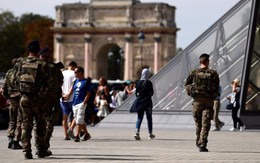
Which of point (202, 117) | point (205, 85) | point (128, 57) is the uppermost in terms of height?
point (205, 85)

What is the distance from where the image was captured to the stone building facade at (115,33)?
123 meters

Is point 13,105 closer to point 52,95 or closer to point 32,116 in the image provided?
point 52,95

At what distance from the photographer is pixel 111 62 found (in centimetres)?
14838

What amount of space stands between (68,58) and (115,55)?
765 inches

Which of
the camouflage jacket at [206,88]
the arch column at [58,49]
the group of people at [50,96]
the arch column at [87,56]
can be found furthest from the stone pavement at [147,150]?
the arch column at [58,49]

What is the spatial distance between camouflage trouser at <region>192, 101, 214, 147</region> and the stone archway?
104336 millimetres

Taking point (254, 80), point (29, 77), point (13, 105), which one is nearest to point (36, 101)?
point (29, 77)

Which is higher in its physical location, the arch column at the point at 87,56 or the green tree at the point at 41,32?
the green tree at the point at 41,32

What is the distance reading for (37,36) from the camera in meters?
135

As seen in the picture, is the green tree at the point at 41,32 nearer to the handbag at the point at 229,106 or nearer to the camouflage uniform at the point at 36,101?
the handbag at the point at 229,106

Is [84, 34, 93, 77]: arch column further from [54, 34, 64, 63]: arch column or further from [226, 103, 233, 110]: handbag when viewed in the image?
[226, 103, 233, 110]: handbag

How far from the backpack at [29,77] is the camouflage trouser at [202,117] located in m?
3.51

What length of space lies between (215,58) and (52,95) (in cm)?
1396

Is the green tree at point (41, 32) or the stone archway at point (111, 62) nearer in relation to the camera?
the stone archway at point (111, 62)
